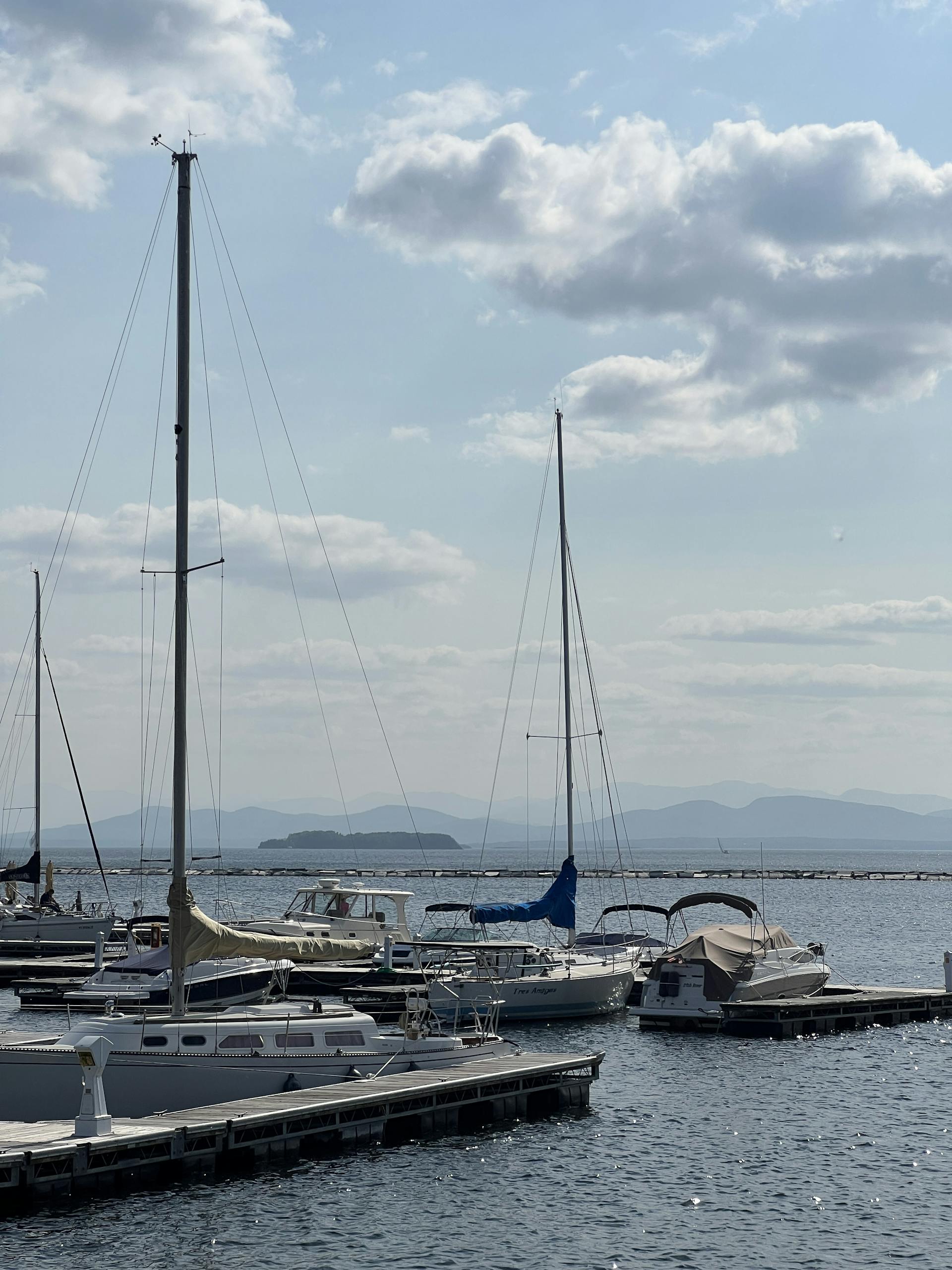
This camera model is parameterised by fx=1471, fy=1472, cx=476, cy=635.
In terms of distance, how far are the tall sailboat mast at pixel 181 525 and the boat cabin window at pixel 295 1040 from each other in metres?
1.99

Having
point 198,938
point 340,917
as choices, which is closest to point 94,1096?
point 198,938

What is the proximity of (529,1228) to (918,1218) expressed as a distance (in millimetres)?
6239

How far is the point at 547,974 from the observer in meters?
43.2

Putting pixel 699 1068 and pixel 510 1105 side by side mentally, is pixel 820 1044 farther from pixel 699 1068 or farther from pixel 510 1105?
pixel 510 1105

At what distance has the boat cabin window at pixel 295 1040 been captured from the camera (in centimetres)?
2867

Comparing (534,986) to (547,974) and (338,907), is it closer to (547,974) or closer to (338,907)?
(547,974)

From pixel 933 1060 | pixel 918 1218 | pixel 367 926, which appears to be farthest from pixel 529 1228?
pixel 367 926

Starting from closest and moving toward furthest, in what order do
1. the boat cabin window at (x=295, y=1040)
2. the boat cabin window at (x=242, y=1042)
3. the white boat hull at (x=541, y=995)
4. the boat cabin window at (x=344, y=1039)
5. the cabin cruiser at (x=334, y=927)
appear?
the boat cabin window at (x=242, y=1042)
the boat cabin window at (x=295, y=1040)
the boat cabin window at (x=344, y=1039)
the white boat hull at (x=541, y=995)
the cabin cruiser at (x=334, y=927)

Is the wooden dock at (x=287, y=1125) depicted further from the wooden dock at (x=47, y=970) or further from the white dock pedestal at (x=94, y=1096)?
the wooden dock at (x=47, y=970)

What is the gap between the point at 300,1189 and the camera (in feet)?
79.2

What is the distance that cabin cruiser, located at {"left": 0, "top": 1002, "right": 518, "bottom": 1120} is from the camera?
87.2ft

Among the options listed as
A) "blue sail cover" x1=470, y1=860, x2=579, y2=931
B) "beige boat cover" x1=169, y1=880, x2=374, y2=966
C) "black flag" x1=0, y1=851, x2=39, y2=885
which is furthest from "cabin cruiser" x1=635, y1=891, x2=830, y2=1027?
"black flag" x1=0, y1=851, x2=39, y2=885

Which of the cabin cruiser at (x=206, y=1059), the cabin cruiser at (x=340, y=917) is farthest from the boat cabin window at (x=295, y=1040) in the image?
the cabin cruiser at (x=340, y=917)

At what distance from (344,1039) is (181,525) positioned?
423 inches
